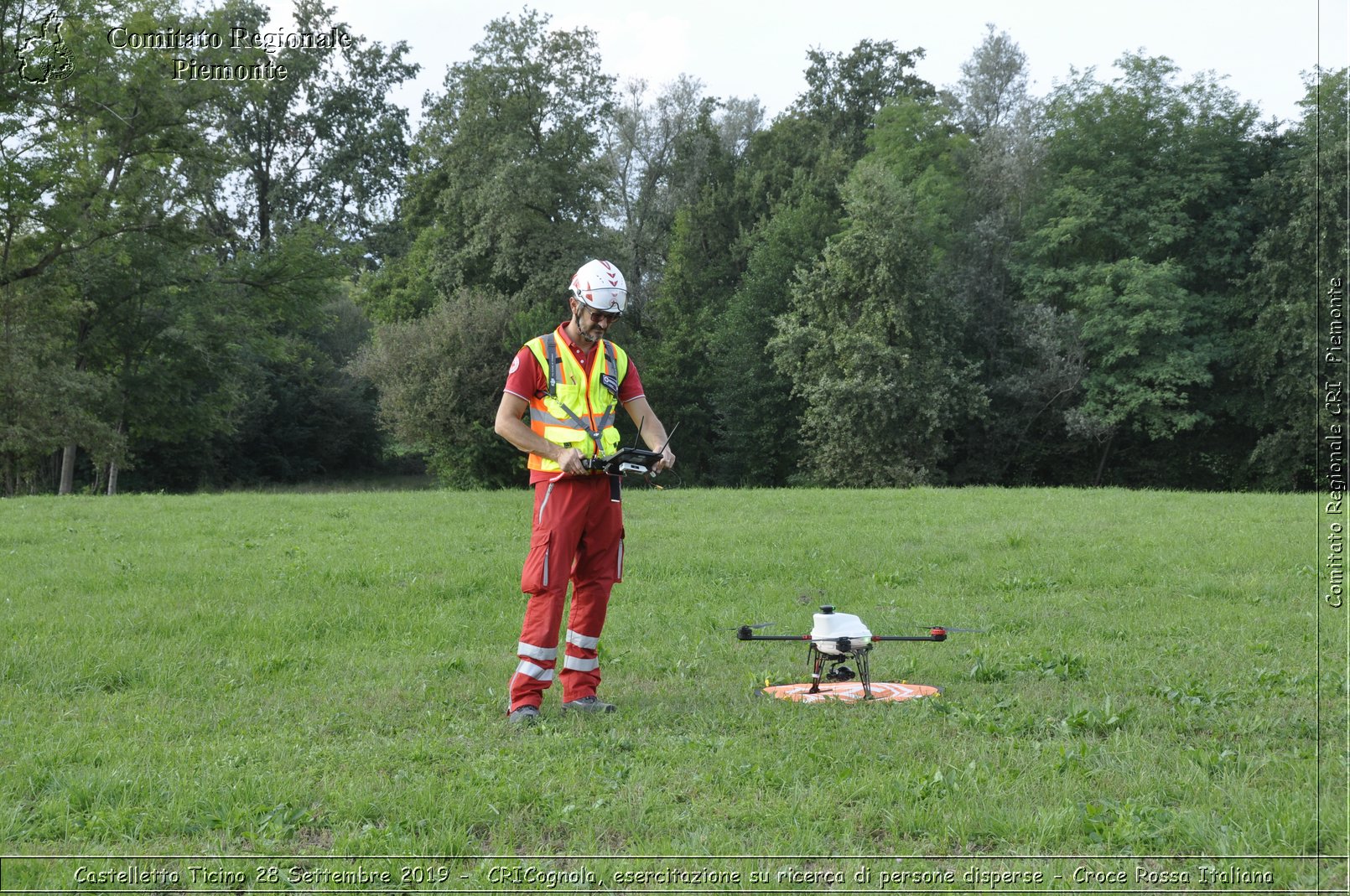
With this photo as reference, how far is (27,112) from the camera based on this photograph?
27594 millimetres

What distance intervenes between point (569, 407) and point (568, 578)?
1118mm

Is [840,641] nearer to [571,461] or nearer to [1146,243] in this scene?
[571,461]

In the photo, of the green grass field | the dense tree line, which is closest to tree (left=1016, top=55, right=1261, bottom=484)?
the dense tree line

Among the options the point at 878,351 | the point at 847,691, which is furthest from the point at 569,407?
the point at 878,351

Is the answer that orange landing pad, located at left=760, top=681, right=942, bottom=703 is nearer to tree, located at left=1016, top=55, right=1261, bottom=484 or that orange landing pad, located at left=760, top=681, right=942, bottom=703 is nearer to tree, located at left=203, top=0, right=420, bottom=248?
tree, located at left=1016, top=55, right=1261, bottom=484

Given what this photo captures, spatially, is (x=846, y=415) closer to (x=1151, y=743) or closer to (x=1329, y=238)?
(x=1329, y=238)

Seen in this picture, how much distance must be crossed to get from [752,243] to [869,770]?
156 feet

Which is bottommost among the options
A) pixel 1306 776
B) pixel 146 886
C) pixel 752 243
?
pixel 146 886

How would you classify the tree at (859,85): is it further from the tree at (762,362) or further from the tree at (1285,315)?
the tree at (1285,315)

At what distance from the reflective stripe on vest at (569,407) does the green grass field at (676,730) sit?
1747 millimetres

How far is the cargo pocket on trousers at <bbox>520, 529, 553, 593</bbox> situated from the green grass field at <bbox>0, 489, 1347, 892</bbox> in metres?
0.84

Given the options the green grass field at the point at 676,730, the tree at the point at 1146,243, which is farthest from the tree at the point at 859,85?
the green grass field at the point at 676,730

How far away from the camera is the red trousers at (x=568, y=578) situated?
7.10 m

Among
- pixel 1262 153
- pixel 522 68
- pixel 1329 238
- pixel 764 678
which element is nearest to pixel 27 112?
pixel 522 68
